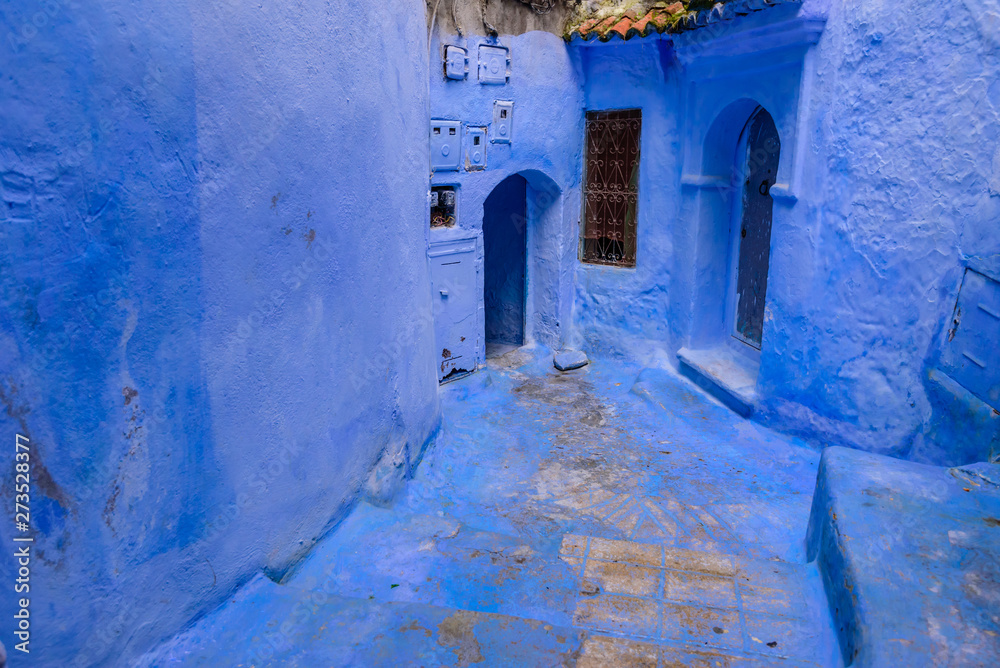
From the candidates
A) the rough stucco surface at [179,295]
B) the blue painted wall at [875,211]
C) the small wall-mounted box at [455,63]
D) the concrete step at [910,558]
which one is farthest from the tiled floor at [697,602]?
the small wall-mounted box at [455,63]

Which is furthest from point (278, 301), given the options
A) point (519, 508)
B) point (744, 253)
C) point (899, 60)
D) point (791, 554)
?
point (744, 253)

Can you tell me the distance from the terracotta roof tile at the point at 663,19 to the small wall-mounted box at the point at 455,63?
1.37 meters

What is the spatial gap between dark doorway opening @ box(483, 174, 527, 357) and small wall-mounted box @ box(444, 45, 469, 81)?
6.30ft

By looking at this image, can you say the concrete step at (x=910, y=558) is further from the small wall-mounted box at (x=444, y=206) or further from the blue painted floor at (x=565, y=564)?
the small wall-mounted box at (x=444, y=206)

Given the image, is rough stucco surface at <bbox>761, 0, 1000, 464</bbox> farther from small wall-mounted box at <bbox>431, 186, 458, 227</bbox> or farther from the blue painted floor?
small wall-mounted box at <bbox>431, 186, 458, 227</bbox>

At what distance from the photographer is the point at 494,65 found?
7383mm

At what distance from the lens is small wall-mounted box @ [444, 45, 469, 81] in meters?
6.96

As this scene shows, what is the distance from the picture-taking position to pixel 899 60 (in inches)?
198

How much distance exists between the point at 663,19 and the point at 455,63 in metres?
1.98

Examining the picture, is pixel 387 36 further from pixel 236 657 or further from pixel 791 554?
pixel 791 554

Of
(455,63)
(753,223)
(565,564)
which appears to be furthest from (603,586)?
(455,63)

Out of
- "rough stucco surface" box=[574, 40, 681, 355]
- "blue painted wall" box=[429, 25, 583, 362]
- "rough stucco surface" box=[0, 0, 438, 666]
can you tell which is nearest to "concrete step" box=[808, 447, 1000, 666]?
"rough stucco surface" box=[0, 0, 438, 666]

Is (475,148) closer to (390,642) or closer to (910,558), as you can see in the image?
(390,642)

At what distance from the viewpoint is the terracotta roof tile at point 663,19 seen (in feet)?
19.7
